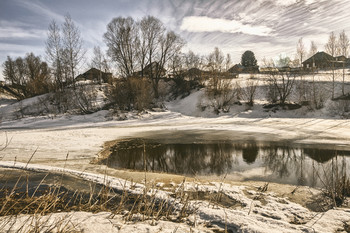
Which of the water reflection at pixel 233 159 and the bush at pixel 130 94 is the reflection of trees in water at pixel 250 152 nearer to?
the water reflection at pixel 233 159

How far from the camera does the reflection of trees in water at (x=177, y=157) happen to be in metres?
7.29

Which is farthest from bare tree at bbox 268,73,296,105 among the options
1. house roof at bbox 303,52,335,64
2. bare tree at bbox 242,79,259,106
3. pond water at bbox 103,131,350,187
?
pond water at bbox 103,131,350,187

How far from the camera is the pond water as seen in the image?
641 centimetres

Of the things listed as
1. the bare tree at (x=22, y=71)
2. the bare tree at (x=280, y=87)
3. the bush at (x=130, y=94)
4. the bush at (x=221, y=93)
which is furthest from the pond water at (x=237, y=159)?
the bare tree at (x=22, y=71)

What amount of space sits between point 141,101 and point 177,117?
4844 millimetres

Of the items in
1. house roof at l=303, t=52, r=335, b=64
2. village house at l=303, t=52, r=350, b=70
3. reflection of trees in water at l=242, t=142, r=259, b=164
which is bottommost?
reflection of trees in water at l=242, t=142, r=259, b=164

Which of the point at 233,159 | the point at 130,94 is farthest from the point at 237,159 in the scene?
the point at 130,94

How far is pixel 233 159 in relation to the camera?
26.9 ft

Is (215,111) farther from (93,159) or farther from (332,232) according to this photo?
(332,232)

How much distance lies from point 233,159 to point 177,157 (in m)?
2.45

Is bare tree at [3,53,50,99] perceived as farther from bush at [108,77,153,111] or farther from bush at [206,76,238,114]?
bush at [206,76,238,114]

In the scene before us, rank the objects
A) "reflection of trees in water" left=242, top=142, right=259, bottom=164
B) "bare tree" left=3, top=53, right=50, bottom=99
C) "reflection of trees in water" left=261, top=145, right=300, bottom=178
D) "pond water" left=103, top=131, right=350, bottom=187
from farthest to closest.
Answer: "bare tree" left=3, top=53, right=50, bottom=99
"reflection of trees in water" left=242, top=142, right=259, bottom=164
"reflection of trees in water" left=261, top=145, right=300, bottom=178
"pond water" left=103, top=131, right=350, bottom=187

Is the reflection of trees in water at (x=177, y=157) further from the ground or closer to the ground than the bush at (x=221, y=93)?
closer to the ground

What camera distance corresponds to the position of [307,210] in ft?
12.9
